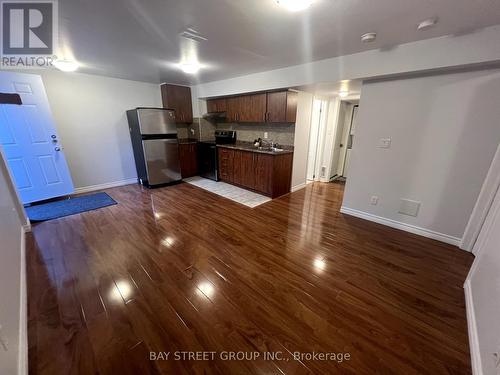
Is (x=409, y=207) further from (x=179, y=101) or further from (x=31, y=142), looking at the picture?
(x=31, y=142)

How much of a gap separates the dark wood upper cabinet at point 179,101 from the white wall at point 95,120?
1.31 ft

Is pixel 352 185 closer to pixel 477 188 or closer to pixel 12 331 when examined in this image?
pixel 477 188

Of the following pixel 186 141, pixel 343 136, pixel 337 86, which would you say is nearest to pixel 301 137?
pixel 337 86

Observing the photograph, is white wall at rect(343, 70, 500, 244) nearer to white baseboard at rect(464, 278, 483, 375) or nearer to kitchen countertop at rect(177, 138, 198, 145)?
white baseboard at rect(464, 278, 483, 375)

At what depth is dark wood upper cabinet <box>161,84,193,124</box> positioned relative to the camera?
4.77 metres

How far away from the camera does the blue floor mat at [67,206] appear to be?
3080 mm

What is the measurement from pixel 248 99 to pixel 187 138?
2.35m

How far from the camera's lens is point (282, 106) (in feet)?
11.9

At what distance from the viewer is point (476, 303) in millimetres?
A: 1448

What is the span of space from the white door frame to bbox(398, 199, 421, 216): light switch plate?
50 cm

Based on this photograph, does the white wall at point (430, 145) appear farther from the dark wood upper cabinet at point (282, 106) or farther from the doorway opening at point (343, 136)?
the doorway opening at point (343, 136)

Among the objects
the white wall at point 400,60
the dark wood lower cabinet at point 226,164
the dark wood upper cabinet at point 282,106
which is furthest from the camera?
the dark wood lower cabinet at point 226,164

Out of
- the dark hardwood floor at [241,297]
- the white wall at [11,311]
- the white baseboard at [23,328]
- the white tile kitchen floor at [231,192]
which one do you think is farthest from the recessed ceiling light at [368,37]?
the white baseboard at [23,328]

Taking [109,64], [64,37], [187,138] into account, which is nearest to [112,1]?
[64,37]
